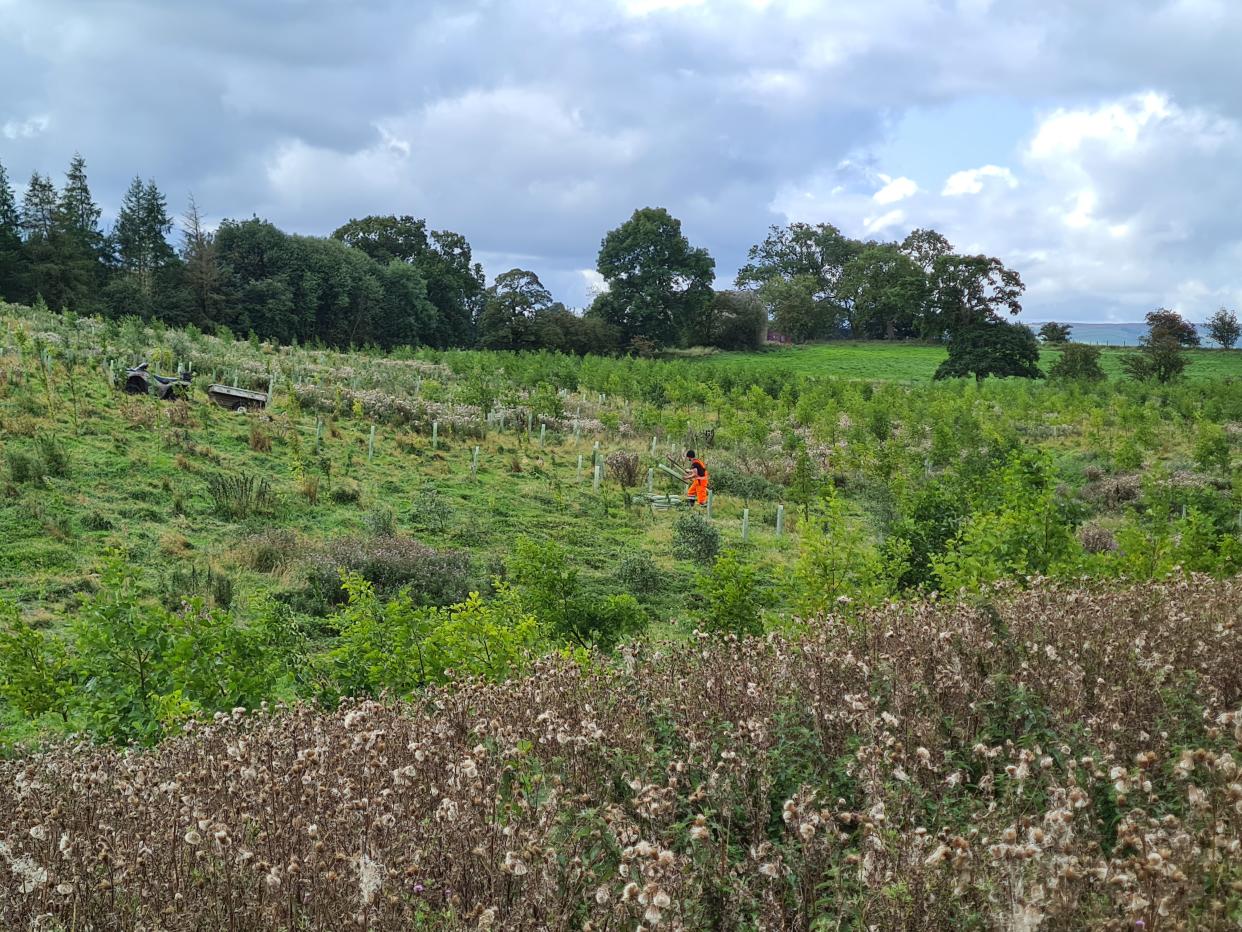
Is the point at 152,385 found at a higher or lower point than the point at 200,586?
higher

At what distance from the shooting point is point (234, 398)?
80.1 ft

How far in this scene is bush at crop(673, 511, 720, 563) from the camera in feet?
51.7

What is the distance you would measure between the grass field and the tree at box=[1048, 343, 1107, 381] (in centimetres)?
383

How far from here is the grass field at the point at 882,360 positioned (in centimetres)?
5412

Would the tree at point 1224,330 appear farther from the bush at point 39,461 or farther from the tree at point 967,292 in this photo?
the bush at point 39,461

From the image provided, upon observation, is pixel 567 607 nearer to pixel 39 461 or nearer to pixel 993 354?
pixel 39 461

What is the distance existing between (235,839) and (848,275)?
91.6m

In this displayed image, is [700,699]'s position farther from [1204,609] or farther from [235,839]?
[1204,609]

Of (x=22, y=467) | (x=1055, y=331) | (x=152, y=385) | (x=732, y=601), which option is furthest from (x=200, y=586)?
(x=1055, y=331)

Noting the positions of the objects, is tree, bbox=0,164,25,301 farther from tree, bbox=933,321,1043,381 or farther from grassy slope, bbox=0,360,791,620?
tree, bbox=933,321,1043,381

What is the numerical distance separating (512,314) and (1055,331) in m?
40.9

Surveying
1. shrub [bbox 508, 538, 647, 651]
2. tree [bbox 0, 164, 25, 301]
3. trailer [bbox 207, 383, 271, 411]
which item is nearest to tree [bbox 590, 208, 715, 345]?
tree [bbox 0, 164, 25, 301]

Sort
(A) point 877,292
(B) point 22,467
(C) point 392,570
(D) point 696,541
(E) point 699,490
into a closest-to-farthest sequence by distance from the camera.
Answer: (C) point 392,570 < (B) point 22,467 < (D) point 696,541 < (E) point 699,490 < (A) point 877,292

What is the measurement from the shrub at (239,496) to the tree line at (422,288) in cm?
3915
